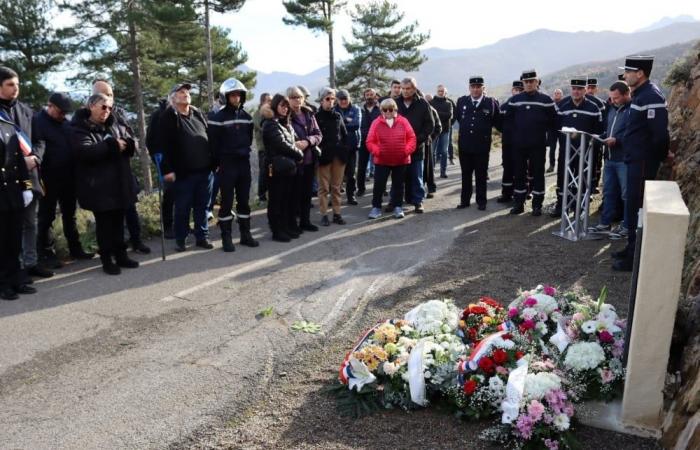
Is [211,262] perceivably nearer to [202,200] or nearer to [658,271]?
[202,200]

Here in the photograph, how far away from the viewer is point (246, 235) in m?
8.44

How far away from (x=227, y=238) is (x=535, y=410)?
5.45 metres

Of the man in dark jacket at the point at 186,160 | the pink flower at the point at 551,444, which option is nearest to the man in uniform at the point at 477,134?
the man in dark jacket at the point at 186,160

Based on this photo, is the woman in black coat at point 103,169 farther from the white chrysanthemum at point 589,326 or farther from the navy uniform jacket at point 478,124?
the navy uniform jacket at point 478,124

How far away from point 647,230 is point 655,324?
0.58 metres

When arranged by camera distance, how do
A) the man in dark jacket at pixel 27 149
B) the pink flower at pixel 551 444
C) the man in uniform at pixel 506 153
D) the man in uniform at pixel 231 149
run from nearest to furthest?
the pink flower at pixel 551 444, the man in dark jacket at pixel 27 149, the man in uniform at pixel 231 149, the man in uniform at pixel 506 153

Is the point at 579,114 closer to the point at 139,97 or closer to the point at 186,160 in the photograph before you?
the point at 186,160

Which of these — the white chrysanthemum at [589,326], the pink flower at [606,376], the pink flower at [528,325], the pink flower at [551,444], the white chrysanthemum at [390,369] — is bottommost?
the pink flower at [551,444]

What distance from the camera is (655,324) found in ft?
11.6

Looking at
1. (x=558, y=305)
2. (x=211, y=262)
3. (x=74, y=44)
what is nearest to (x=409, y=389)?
(x=558, y=305)

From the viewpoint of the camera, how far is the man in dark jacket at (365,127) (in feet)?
40.3

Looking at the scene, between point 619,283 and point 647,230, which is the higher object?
point 647,230

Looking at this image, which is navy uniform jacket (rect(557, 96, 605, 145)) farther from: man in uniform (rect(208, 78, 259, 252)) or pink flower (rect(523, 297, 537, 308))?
pink flower (rect(523, 297, 537, 308))

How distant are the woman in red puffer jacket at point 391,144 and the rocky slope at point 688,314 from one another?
3.93m
